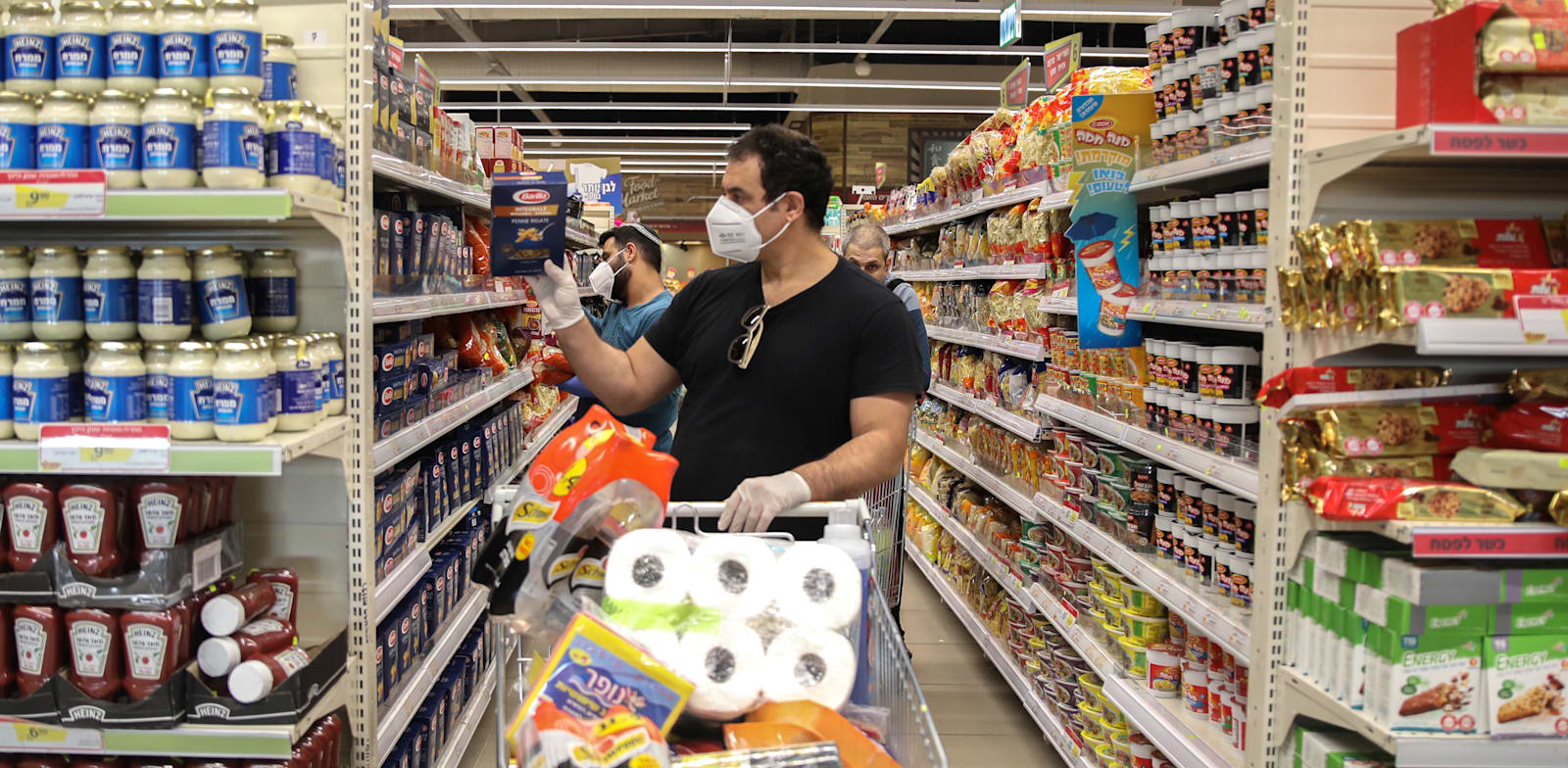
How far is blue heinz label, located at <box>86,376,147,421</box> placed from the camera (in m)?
2.09

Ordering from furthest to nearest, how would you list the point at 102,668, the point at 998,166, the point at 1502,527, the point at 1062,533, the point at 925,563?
the point at 925,563, the point at 998,166, the point at 1062,533, the point at 102,668, the point at 1502,527

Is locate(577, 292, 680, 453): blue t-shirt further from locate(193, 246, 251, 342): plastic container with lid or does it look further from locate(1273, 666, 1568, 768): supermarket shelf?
locate(1273, 666, 1568, 768): supermarket shelf

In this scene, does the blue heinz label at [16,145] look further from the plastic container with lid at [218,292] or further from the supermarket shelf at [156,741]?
the supermarket shelf at [156,741]

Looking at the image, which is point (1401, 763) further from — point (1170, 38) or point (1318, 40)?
point (1170, 38)

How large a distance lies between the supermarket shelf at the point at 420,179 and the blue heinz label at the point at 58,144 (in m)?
0.61

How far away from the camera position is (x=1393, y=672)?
199cm

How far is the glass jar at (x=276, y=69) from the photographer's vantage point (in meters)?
2.36

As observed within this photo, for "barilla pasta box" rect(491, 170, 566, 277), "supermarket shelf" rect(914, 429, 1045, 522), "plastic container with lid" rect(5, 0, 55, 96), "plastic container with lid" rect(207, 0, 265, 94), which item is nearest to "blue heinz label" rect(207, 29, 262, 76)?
"plastic container with lid" rect(207, 0, 265, 94)

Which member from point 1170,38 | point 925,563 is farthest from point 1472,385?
point 925,563

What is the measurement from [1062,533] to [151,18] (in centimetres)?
327

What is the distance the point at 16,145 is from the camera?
2098mm

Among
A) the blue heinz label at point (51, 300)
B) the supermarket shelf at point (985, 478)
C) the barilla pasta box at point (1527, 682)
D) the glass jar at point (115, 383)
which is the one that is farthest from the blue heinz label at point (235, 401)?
the supermarket shelf at point (985, 478)

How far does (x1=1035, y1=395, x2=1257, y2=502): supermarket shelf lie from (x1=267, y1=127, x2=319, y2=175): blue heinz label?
2.12 metres

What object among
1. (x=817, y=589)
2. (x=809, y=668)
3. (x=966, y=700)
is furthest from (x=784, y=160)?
(x=966, y=700)
